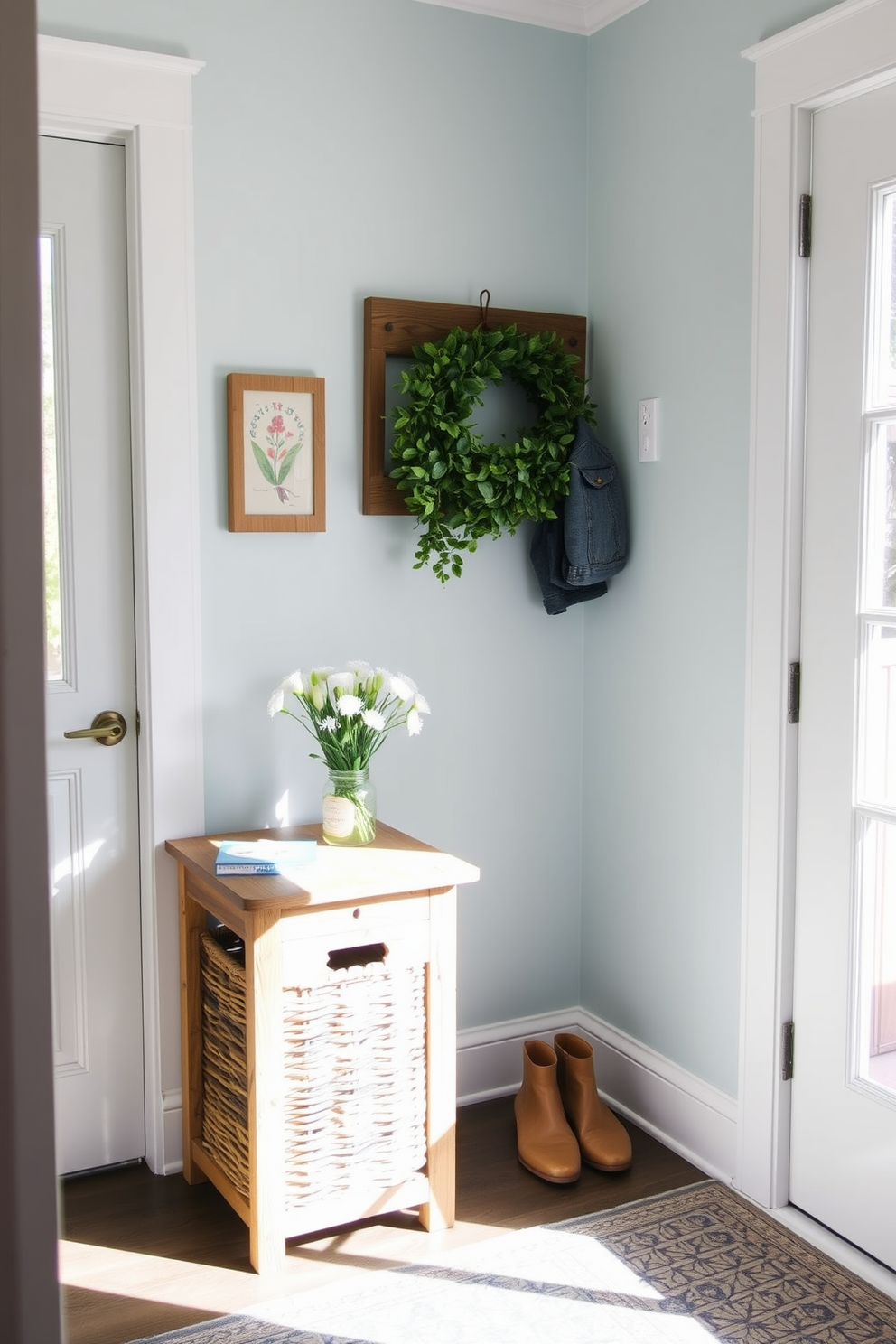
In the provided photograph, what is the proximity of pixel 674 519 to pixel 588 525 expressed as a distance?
0.63ft

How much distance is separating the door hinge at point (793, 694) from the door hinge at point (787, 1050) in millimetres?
600

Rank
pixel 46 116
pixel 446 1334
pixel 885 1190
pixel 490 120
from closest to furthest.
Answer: pixel 446 1334 → pixel 885 1190 → pixel 46 116 → pixel 490 120

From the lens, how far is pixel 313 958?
209cm

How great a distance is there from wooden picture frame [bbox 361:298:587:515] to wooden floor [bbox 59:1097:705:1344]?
1447 mm

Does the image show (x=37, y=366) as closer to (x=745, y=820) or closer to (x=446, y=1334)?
(x=446, y=1334)

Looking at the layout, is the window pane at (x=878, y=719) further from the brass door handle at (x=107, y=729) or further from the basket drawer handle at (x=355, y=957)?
the brass door handle at (x=107, y=729)

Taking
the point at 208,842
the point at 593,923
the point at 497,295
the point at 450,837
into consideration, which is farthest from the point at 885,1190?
the point at 497,295

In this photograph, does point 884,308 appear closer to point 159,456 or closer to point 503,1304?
point 159,456

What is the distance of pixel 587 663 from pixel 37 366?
2494 millimetres

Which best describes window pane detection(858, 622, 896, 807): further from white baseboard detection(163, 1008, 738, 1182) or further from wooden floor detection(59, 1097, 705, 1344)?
wooden floor detection(59, 1097, 705, 1344)

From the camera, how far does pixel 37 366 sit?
48 centimetres

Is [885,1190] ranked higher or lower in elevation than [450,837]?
lower

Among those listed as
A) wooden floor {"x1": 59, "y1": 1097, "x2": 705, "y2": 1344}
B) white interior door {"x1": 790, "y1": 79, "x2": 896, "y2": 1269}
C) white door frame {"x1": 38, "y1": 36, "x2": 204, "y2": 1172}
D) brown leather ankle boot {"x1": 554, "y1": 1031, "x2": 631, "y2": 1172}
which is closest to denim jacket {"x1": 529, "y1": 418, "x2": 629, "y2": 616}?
white interior door {"x1": 790, "y1": 79, "x2": 896, "y2": 1269}

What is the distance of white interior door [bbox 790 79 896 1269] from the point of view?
2059 millimetres
